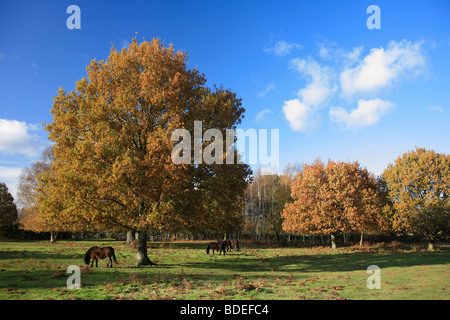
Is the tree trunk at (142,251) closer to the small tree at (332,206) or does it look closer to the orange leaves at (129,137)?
the orange leaves at (129,137)

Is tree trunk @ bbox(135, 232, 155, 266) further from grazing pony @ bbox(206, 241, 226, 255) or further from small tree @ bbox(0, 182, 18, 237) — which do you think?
small tree @ bbox(0, 182, 18, 237)

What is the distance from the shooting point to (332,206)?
163ft

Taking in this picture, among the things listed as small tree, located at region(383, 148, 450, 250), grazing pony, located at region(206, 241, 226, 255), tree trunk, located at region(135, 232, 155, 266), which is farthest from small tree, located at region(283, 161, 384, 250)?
tree trunk, located at region(135, 232, 155, 266)

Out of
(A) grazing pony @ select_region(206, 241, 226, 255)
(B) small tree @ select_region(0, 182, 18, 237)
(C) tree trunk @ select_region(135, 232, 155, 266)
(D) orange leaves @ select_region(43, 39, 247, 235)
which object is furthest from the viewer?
(B) small tree @ select_region(0, 182, 18, 237)

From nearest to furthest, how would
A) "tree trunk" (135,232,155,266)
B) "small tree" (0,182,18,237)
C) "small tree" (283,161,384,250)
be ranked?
"tree trunk" (135,232,155,266) < "small tree" (283,161,384,250) < "small tree" (0,182,18,237)

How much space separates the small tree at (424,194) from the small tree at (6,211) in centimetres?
7312

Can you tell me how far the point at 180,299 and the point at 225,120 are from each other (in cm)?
1553

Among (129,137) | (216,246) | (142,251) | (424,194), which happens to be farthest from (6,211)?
(424,194)

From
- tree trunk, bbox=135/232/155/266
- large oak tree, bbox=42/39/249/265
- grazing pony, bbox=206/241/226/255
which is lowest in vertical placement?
grazing pony, bbox=206/241/226/255

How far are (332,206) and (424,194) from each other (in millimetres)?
14031

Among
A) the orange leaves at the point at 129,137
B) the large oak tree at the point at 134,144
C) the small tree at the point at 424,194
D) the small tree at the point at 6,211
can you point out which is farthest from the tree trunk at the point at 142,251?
the small tree at the point at 6,211

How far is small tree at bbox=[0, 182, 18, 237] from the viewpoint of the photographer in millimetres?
55228

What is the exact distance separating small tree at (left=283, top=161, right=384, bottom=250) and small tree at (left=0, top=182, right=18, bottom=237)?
56.6 metres

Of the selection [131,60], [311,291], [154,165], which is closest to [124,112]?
[131,60]
